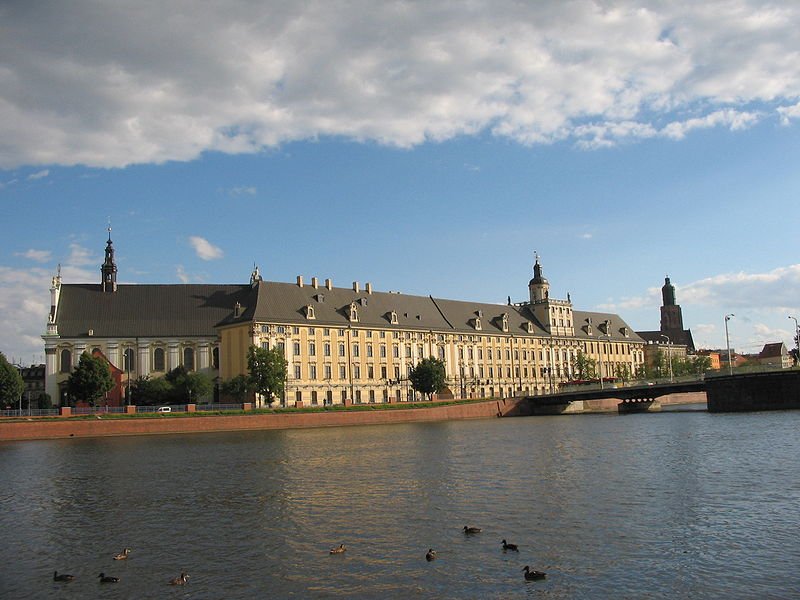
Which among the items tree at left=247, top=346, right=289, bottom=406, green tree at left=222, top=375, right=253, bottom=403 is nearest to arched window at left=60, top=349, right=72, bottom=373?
green tree at left=222, top=375, right=253, bottom=403

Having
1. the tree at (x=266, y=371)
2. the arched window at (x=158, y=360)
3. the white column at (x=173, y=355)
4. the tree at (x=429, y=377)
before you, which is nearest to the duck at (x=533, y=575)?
the tree at (x=266, y=371)

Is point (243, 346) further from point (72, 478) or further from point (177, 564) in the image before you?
point (177, 564)

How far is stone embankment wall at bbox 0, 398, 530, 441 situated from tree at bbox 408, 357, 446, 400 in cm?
596

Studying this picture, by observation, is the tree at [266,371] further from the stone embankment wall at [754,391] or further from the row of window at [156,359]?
the stone embankment wall at [754,391]

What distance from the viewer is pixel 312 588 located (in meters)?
19.7

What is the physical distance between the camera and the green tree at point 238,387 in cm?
9412

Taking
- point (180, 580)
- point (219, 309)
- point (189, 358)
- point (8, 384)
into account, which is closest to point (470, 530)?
point (180, 580)

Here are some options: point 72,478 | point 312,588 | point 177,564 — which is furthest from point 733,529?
point 72,478

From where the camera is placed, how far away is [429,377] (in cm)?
10525

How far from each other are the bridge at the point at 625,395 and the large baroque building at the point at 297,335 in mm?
13720

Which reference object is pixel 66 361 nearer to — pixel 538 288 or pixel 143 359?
pixel 143 359

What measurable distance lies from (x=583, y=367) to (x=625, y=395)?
42.0 metres

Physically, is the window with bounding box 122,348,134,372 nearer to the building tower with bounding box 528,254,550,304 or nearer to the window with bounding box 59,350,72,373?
the window with bounding box 59,350,72,373

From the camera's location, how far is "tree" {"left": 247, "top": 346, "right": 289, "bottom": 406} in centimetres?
9069
